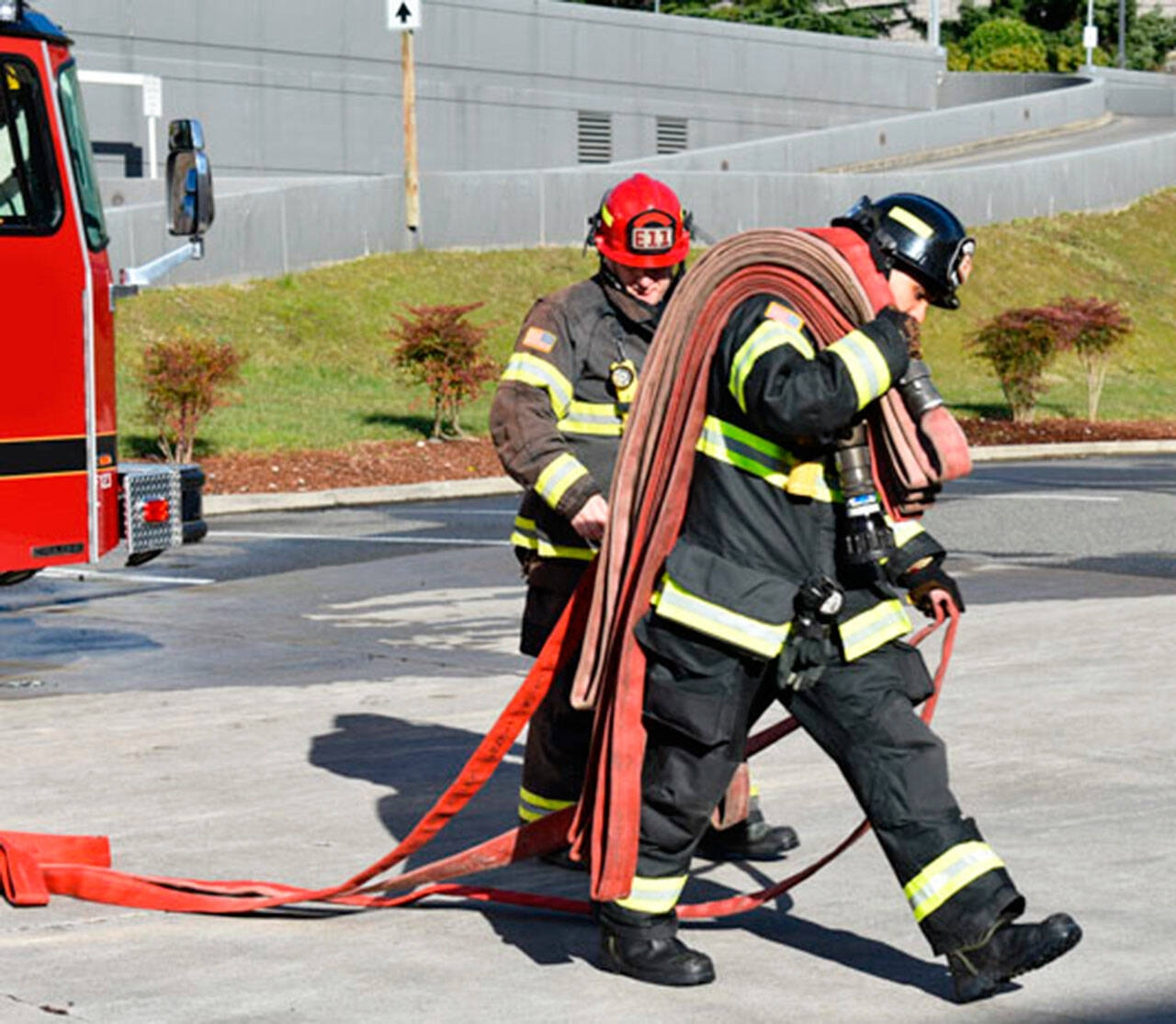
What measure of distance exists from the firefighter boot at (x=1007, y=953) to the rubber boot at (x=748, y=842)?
162 cm

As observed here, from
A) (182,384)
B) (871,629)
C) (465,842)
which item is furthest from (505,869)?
(182,384)

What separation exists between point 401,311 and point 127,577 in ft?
60.8

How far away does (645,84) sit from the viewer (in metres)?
52.9

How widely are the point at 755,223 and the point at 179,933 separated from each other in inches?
1424

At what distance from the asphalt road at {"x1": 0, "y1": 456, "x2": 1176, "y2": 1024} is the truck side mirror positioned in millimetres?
2111

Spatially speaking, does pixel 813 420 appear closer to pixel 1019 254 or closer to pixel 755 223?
pixel 755 223

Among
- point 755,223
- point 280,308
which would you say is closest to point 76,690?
point 280,308

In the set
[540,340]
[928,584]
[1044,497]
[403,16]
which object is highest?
[403,16]

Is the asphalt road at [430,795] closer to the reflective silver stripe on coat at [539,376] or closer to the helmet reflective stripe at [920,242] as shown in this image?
the reflective silver stripe on coat at [539,376]

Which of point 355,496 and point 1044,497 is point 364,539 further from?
point 1044,497

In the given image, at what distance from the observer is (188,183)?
1005 centimetres

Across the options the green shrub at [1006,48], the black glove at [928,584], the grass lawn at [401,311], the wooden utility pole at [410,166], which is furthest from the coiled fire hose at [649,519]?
the green shrub at [1006,48]

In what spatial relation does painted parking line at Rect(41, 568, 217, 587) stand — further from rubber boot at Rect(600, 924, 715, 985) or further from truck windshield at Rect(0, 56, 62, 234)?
rubber boot at Rect(600, 924, 715, 985)

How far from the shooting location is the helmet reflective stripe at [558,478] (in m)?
6.12
